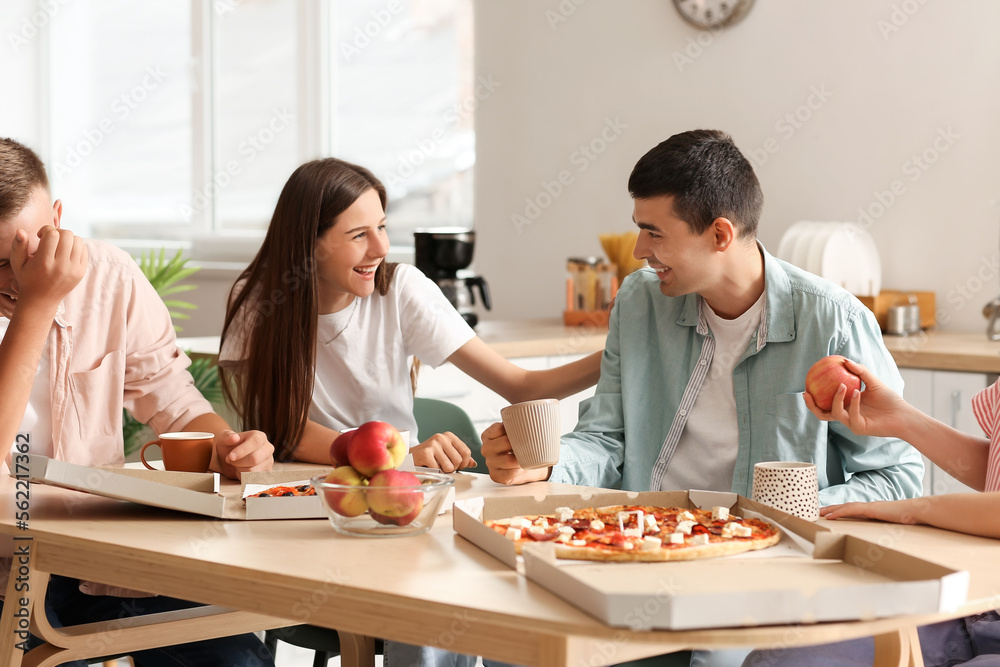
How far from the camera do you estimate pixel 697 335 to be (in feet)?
6.49

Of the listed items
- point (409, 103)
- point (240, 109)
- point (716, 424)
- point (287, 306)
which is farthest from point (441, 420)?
point (240, 109)

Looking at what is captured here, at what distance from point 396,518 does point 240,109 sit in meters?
4.98

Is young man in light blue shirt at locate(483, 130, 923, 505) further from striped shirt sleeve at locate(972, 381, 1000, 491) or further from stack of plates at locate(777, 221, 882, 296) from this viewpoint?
stack of plates at locate(777, 221, 882, 296)

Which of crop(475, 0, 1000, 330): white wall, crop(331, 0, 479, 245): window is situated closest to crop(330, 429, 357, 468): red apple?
crop(475, 0, 1000, 330): white wall

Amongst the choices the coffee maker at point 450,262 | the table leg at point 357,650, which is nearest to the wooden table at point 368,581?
the table leg at point 357,650

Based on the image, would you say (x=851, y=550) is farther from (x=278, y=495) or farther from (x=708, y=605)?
(x=278, y=495)

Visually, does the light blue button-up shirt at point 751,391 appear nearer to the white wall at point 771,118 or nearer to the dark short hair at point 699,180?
the dark short hair at point 699,180

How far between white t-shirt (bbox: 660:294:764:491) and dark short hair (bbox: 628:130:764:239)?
0.17 meters

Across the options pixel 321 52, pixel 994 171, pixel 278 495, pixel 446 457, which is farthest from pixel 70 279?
pixel 321 52

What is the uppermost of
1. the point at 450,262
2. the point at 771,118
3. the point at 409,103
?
the point at 409,103

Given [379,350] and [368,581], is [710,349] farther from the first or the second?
[368,581]

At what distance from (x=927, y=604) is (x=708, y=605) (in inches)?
8.3

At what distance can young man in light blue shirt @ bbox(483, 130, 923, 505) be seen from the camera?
181 centimetres

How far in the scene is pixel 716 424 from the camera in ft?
6.31
